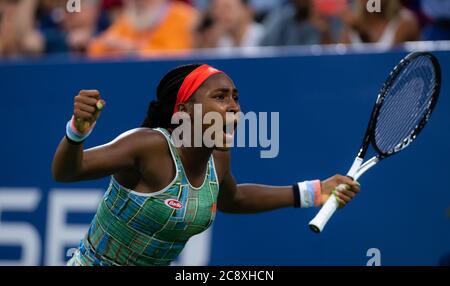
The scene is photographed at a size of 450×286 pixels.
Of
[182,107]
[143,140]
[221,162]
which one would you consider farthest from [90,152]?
[221,162]

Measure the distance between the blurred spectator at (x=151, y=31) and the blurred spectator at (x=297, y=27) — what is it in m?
0.68

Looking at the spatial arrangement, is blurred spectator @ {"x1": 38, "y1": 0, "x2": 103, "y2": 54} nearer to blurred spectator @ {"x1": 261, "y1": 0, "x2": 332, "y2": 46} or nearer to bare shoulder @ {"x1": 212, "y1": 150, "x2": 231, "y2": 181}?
blurred spectator @ {"x1": 261, "y1": 0, "x2": 332, "y2": 46}

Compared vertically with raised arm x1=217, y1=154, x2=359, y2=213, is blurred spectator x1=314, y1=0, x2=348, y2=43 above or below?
above

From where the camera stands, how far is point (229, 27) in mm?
6770

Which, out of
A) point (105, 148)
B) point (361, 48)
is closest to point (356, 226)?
point (361, 48)

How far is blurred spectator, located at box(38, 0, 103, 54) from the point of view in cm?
730

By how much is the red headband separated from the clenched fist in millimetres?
652

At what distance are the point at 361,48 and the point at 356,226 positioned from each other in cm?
106

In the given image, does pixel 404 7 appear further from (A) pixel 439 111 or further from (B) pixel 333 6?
(A) pixel 439 111

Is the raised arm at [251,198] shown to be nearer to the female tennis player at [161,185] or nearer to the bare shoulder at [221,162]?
the bare shoulder at [221,162]

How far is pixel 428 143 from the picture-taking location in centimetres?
532

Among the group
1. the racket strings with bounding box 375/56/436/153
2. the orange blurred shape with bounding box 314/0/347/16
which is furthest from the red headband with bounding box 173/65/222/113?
the orange blurred shape with bounding box 314/0/347/16

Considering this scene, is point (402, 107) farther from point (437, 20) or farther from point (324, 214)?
point (437, 20)

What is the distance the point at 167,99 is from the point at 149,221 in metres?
0.57
